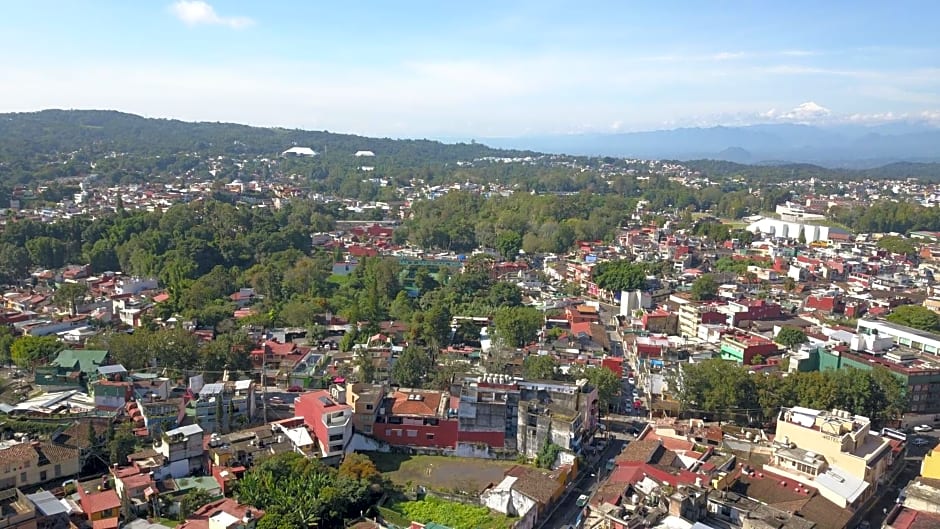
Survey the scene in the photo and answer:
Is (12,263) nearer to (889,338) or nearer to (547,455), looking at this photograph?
(547,455)

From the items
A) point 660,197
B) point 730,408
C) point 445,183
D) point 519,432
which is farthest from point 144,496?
point 445,183

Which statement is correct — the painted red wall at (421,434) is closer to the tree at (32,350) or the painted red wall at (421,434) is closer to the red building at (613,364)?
the red building at (613,364)

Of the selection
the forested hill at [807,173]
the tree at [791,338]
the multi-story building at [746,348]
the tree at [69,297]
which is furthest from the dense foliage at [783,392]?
the forested hill at [807,173]

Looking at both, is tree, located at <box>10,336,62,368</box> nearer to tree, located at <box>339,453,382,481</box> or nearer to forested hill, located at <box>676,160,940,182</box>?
tree, located at <box>339,453,382,481</box>

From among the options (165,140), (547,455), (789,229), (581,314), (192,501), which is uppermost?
(165,140)

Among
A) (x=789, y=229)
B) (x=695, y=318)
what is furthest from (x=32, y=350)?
(x=789, y=229)

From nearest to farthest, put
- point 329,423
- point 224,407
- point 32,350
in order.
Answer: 1. point 329,423
2. point 224,407
3. point 32,350

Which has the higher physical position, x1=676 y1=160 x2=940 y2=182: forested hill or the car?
x1=676 y1=160 x2=940 y2=182: forested hill

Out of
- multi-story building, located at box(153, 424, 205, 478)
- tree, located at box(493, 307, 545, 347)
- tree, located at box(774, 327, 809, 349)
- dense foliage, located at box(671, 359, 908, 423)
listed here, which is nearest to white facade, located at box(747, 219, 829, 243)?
tree, located at box(774, 327, 809, 349)
